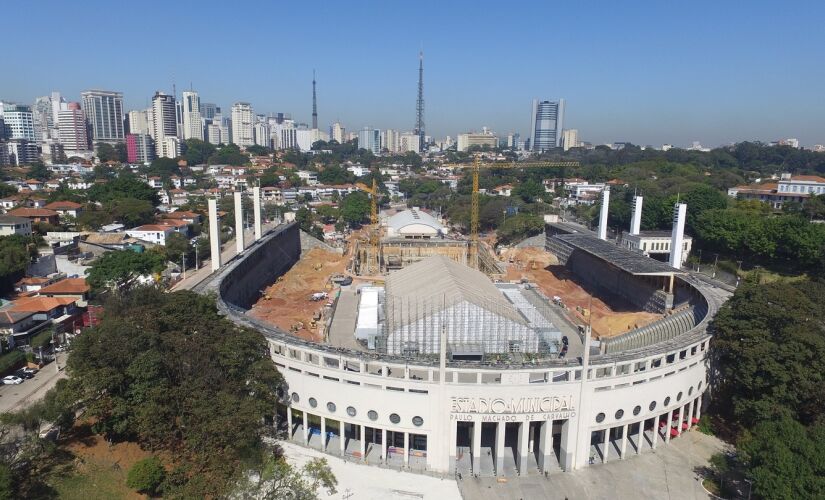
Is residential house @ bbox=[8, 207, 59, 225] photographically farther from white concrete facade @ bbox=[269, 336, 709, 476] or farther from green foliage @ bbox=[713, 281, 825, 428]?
green foliage @ bbox=[713, 281, 825, 428]

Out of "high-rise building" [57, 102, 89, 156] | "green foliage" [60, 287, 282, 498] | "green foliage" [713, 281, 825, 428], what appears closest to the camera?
"green foliage" [60, 287, 282, 498]

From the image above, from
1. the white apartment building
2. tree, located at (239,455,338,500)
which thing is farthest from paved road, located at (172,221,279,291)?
the white apartment building

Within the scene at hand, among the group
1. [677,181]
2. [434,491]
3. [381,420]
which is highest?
[677,181]

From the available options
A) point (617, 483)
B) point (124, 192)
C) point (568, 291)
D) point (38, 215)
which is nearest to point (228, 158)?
point (124, 192)

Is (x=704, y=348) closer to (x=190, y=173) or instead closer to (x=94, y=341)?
(x=94, y=341)

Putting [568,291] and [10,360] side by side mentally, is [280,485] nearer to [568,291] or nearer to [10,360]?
[10,360]

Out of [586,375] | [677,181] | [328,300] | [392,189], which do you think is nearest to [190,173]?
[392,189]

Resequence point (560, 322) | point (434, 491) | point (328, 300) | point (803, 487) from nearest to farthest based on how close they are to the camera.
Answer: point (803, 487) < point (434, 491) < point (560, 322) < point (328, 300)
